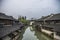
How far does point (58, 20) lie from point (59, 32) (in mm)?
14226

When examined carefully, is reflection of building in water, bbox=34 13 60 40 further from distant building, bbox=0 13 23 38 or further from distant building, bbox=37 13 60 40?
distant building, bbox=0 13 23 38

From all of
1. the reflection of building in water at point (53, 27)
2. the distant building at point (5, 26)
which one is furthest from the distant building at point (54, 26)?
the distant building at point (5, 26)

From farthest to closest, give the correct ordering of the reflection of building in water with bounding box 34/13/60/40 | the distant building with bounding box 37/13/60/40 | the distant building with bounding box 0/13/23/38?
the reflection of building in water with bounding box 34/13/60/40 → the distant building with bounding box 37/13/60/40 → the distant building with bounding box 0/13/23/38

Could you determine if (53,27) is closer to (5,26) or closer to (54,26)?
(54,26)

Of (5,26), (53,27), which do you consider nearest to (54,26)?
(53,27)

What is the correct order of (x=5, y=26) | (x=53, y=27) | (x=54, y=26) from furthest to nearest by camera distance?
(x=54, y=26), (x=53, y=27), (x=5, y=26)

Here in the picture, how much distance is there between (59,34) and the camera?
1895cm

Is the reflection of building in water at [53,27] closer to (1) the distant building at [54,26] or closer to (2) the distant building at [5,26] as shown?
(1) the distant building at [54,26]

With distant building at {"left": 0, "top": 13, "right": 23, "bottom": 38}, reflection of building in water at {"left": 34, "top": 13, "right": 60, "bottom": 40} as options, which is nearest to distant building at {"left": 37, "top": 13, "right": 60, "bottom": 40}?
reflection of building in water at {"left": 34, "top": 13, "right": 60, "bottom": 40}

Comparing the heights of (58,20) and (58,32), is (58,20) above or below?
above

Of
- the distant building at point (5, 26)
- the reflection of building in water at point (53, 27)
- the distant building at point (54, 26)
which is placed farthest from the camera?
the reflection of building in water at point (53, 27)

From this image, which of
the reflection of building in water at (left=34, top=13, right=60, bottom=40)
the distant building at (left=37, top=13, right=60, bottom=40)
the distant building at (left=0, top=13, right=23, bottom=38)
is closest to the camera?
the distant building at (left=0, top=13, right=23, bottom=38)

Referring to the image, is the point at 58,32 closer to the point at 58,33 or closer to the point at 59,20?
the point at 58,33

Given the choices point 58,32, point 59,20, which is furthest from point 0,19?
point 59,20
